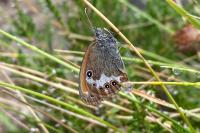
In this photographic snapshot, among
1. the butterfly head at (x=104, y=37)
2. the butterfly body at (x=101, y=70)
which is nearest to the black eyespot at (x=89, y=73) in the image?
the butterfly body at (x=101, y=70)

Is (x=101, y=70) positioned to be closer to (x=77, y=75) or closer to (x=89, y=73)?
(x=89, y=73)

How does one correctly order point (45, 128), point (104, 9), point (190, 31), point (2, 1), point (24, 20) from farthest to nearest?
point (2, 1) < point (104, 9) < point (24, 20) < point (190, 31) < point (45, 128)

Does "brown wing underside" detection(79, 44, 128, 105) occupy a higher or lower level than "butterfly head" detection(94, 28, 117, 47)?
lower

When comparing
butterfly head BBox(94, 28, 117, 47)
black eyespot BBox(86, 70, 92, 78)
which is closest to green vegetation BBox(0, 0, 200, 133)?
butterfly head BBox(94, 28, 117, 47)

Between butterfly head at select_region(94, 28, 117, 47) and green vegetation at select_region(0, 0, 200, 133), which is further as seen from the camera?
green vegetation at select_region(0, 0, 200, 133)

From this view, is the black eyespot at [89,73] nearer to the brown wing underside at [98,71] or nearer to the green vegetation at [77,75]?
the brown wing underside at [98,71]

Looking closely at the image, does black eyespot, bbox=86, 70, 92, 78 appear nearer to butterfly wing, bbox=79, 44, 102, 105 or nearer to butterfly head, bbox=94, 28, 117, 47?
butterfly wing, bbox=79, 44, 102, 105

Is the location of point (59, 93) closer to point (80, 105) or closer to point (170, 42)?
point (80, 105)

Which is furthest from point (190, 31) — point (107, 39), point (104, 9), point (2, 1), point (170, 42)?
point (2, 1)
